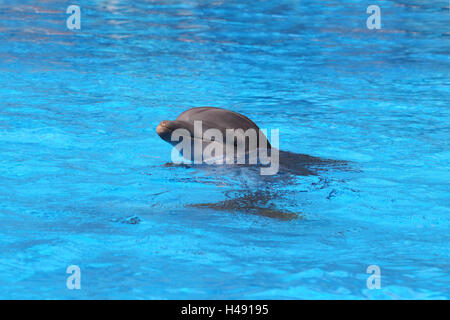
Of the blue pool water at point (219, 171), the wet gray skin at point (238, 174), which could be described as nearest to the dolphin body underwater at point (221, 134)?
the wet gray skin at point (238, 174)

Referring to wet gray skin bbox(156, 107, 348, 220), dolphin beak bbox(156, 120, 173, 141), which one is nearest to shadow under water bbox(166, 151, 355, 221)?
wet gray skin bbox(156, 107, 348, 220)

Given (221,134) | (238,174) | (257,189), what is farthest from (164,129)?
(257,189)

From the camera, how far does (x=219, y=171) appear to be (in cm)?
414

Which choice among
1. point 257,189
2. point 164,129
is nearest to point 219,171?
point 257,189

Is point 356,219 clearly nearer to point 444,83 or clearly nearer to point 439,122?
point 439,122

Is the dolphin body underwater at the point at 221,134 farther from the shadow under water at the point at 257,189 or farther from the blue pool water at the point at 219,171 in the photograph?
the blue pool water at the point at 219,171

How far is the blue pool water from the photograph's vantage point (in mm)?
3113

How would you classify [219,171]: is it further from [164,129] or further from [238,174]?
[164,129]

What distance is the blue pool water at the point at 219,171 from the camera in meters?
3.11

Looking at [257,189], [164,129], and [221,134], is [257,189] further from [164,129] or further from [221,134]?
[164,129]

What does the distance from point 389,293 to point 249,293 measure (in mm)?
610

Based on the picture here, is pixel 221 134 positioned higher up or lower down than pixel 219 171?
higher up

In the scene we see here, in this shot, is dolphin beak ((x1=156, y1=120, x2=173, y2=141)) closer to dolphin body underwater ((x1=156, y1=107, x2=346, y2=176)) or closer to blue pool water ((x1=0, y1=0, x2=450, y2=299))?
dolphin body underwater ((x1=156, y1=107, x2=346, y2=176))

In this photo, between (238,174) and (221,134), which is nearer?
(238,174)
